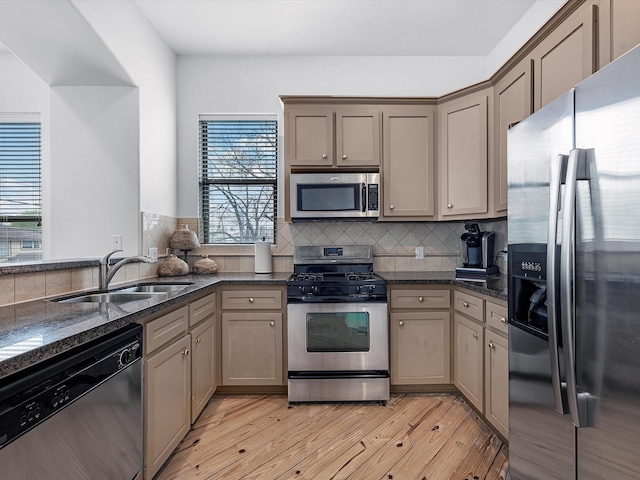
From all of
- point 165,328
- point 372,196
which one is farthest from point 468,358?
point 165,328

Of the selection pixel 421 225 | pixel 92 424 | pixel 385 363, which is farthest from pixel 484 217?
pixel 92 424

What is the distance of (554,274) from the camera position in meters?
1.13

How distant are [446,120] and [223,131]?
203 centimetres

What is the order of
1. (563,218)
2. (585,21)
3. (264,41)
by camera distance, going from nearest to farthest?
(563,218), (585,21), (264,41)

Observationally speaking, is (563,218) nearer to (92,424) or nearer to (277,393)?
(92,424)

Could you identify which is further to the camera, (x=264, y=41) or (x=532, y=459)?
(x=264, y=41)

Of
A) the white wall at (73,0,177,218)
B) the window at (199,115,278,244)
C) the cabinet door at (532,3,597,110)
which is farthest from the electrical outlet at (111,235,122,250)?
the cabinet door at (532,3,597,110)

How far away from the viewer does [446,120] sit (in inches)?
114

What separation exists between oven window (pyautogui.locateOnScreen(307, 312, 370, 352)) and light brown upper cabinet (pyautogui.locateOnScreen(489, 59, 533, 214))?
4.15 ft

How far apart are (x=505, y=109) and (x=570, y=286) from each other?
173 cm

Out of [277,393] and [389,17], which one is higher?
[389,17]

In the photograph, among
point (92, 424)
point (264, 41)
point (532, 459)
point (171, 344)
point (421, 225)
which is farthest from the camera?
→ point (421, 225)

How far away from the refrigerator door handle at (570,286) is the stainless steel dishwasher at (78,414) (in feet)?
5.00

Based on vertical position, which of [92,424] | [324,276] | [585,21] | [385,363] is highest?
[585,21]
